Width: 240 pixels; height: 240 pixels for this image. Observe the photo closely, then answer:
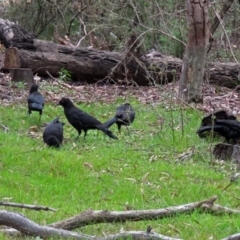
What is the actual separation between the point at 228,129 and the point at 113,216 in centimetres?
504

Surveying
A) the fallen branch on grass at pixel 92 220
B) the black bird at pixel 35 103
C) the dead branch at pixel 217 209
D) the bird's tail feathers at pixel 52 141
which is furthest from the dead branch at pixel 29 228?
the black bird at pixel 35 103

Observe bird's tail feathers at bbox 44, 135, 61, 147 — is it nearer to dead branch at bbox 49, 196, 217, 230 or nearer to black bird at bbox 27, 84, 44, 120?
black bird at bbox 27, 84, 44, 120

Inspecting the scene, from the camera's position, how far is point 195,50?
14.5 meters

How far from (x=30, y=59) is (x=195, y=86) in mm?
4336

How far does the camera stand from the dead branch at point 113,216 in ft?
19.4

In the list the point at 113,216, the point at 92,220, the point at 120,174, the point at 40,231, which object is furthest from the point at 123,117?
the point at 40,231

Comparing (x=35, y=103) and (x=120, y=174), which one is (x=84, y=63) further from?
(x=120, y=174)

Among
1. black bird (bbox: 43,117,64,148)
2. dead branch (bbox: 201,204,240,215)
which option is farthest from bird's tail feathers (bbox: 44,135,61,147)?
dead branch (bbox: 201,204,240,215)

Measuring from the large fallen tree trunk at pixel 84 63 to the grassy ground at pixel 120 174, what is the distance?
4319 mm

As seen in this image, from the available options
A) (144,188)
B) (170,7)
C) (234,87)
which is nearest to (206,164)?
(144,188)

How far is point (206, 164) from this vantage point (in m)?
9.77

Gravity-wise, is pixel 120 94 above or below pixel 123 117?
below

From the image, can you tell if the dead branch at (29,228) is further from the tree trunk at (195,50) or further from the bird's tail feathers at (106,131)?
the tree trunk at (195,50)

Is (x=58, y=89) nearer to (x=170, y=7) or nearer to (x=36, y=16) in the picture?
(x=170, y=7)
